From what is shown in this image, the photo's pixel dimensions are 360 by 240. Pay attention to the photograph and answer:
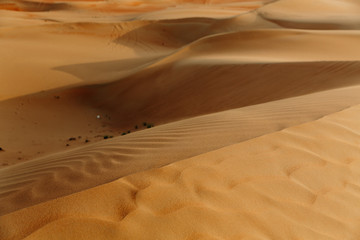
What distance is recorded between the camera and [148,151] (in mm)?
3248

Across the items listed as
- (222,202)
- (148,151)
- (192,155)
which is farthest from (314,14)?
(222,202)

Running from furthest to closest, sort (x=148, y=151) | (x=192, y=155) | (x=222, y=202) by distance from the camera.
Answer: (x=148, y=151), (x=192, y=155), (x=222, y=202)

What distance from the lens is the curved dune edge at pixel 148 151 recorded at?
2.68 metres

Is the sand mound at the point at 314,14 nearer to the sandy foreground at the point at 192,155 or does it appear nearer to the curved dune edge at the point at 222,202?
the sandy foreground at the point at 192,155

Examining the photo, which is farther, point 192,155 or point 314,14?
point 314,14

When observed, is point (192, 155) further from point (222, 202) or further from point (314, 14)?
point (314, 14)

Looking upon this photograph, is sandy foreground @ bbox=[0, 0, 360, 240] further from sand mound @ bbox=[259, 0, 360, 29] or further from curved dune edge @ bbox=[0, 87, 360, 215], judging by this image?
sand mound @ bbox=[259, 0, 360, 29]

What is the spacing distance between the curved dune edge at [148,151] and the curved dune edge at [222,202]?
236mm

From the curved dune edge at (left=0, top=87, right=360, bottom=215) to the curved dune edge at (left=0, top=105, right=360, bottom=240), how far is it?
0.78ft

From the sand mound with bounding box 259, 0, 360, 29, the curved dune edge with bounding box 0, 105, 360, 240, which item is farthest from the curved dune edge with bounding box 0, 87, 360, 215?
the sand mound with bounding box 259, 0, 360, 29

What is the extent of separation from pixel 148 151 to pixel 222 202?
1.09 m

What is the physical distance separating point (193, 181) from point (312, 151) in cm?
114

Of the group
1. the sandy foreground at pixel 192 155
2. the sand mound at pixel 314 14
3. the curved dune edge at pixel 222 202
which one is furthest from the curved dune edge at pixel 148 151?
the sand mound at pixel 314 14

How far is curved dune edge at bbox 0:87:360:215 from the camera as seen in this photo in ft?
8.78
